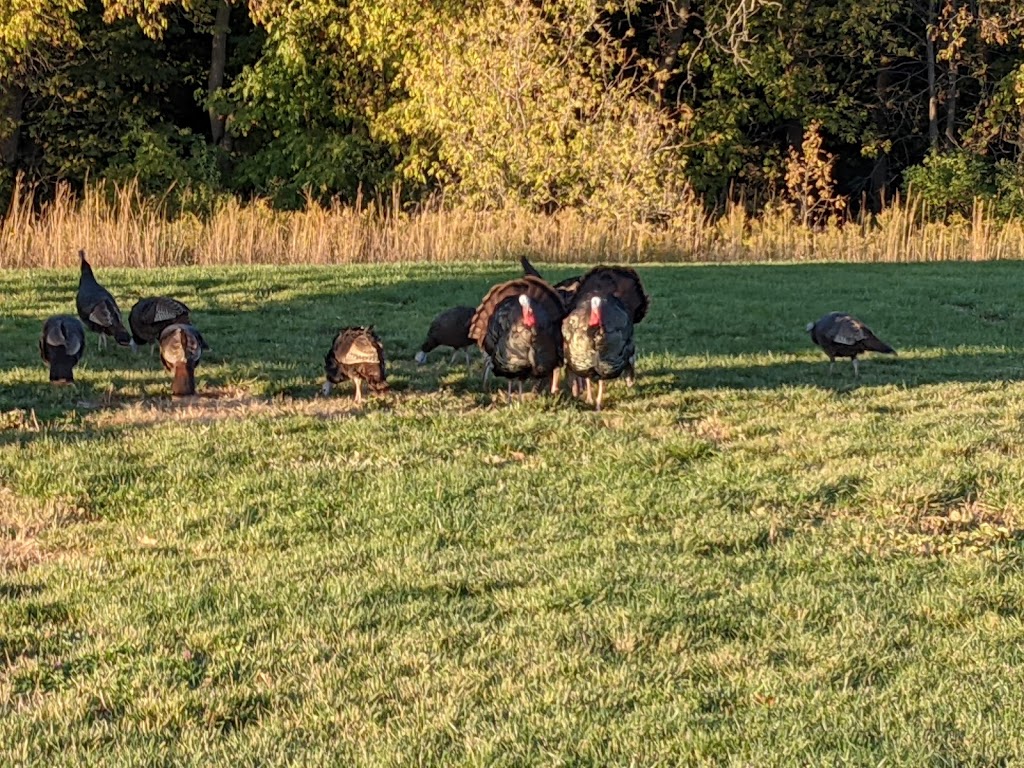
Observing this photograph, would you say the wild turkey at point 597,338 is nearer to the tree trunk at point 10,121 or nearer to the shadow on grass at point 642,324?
the shadow on grass at point 642,324

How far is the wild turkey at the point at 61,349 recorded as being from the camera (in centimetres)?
988

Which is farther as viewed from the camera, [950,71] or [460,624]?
[950,71]

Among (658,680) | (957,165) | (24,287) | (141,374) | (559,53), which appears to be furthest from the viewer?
(957,165)

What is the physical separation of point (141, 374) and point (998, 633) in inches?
302

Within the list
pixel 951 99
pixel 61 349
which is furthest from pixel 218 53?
pixel 61 349

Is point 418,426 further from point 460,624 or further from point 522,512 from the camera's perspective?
point 460,624

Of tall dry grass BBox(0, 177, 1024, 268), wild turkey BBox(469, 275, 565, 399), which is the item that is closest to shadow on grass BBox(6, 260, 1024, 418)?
wild turkey BBox(469, 275, 565, 399)

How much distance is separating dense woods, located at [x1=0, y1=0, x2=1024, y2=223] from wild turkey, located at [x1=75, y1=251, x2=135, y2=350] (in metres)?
15.3

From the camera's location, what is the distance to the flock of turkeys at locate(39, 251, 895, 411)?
353 inches

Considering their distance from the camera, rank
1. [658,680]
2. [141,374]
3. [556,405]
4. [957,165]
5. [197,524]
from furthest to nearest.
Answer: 1. [957,165]
2. [141,374]
3. [556,405]
4. [197,524]
5. [658,680]

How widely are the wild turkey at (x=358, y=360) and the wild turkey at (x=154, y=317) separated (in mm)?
2158

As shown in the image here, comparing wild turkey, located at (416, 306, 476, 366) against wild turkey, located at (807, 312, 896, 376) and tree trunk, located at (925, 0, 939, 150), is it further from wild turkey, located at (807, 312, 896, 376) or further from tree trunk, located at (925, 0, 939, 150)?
tree trunk, located at (925, 0, 939, 150)

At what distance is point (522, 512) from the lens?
22.2ft

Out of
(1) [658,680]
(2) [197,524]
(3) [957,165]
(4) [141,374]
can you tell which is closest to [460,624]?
(1) [658,680]
